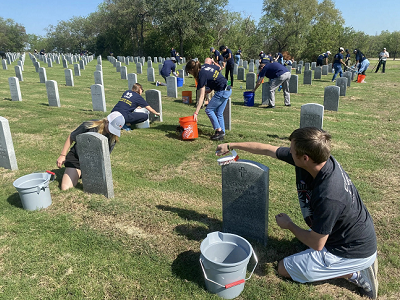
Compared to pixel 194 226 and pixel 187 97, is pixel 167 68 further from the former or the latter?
pixel 194 226

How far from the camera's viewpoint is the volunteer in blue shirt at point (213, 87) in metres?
7.00

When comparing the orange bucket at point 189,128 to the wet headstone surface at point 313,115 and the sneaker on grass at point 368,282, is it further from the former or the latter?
the sneaker on grass at point 368,282

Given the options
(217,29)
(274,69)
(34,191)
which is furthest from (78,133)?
(217,29)

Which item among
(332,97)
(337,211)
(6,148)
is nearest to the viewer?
(337,211)

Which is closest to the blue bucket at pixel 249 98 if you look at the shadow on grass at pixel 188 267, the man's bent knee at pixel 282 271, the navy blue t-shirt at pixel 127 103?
the navy blue t-shirt at pixel 127 103

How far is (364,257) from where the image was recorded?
2.71 m

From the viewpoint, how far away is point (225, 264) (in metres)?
2.57

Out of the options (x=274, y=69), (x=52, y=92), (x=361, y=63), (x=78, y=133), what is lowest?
(x=78, y=133)

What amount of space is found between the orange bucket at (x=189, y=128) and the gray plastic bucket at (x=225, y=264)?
179 inches

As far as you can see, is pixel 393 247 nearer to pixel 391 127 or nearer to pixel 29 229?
pixel 29 229

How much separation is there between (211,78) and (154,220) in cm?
407

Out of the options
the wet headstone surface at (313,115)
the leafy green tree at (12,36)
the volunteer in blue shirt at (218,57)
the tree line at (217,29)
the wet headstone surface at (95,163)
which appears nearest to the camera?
the wet headstone surface at (95,163)

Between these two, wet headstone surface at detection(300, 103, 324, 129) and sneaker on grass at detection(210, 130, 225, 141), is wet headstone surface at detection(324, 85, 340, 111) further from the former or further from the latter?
sneaker on grass at detection(210, 130, 225, 141)

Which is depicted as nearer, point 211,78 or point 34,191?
point 34,191
